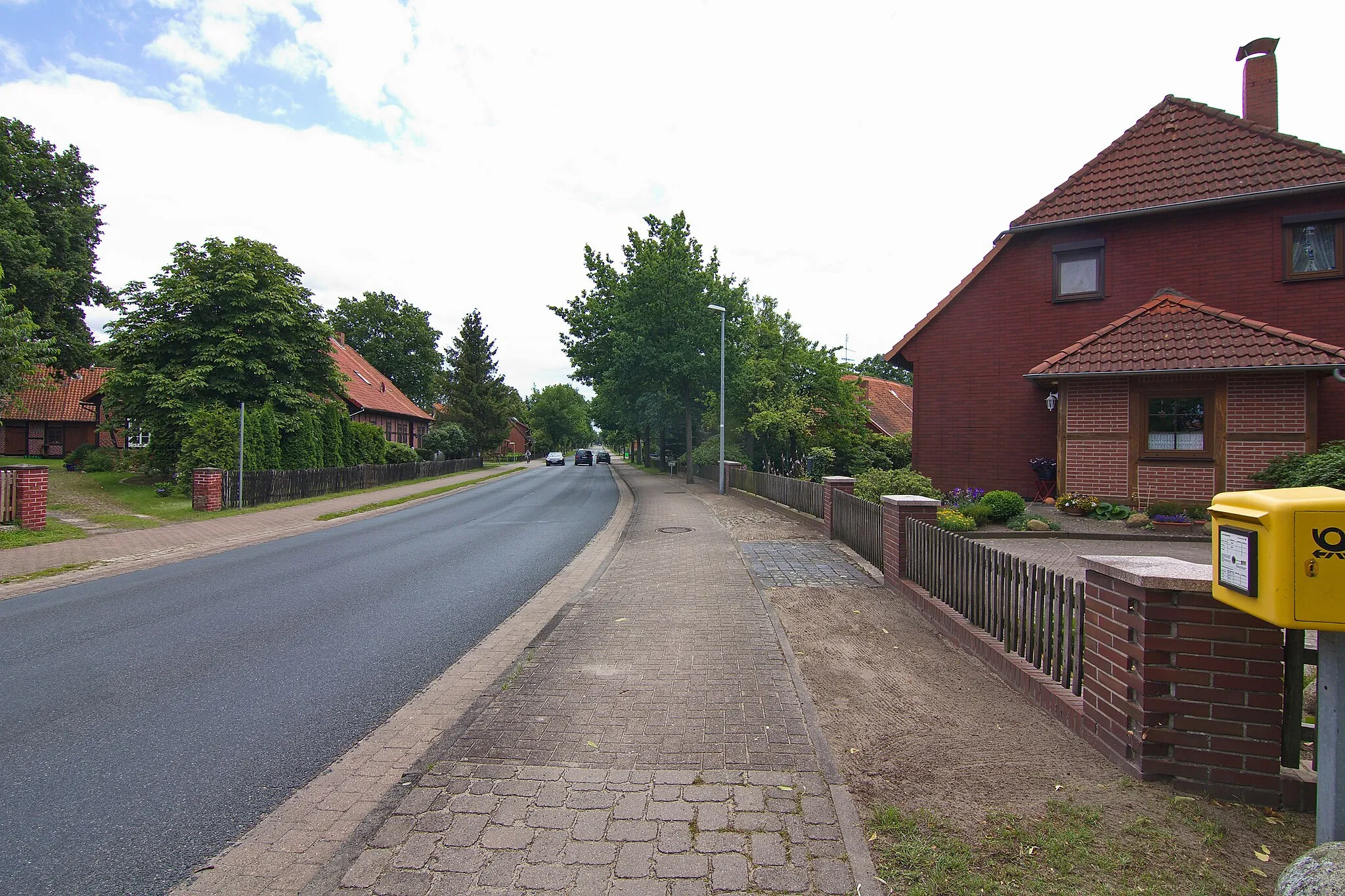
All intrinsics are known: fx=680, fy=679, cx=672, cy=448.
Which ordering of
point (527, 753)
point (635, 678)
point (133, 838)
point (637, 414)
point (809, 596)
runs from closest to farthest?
point (133, 838)
point (527, 753)
point (635, 678)
point (809, 596)
point (637, 414)

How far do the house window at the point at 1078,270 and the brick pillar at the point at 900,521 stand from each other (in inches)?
441

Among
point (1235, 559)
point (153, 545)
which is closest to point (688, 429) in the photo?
point (153, 545)

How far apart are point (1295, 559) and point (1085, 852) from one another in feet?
4.68

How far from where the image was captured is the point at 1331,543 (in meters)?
2.50

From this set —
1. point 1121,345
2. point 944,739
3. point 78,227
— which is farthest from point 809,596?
point 78,227

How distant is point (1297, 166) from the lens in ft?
46.5

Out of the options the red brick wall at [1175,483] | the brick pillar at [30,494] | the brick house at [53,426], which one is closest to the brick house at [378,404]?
the brick house at [53,426]

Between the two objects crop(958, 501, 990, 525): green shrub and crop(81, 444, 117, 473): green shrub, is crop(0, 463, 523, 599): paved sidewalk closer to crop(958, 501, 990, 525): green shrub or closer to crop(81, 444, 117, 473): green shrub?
crop(958, 501, 990, 525): green shrub

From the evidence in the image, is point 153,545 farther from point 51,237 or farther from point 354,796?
point 51,237

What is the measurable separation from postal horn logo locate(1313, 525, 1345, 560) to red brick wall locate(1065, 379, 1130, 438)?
12.9 metres

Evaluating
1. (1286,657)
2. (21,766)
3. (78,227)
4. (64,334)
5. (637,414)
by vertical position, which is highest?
(78,227)

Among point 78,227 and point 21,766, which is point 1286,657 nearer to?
point 21,766

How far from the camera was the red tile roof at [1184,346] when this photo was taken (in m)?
12.3

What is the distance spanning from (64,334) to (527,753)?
3915 cm
